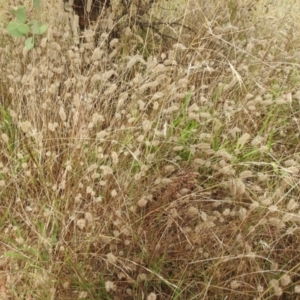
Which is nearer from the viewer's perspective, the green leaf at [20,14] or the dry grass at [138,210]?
the dry grass at [138,210]

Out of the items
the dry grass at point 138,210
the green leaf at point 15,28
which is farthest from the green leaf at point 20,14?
the dry grass at point 138,210

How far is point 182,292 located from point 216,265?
0.20 metres

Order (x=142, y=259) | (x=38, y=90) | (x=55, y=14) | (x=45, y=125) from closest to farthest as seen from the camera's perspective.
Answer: (x=142, y=259) → (x=45, y=125) → (x=38, y=90) → (x=55, y=14)

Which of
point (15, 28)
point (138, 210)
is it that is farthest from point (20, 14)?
point (138, 210)

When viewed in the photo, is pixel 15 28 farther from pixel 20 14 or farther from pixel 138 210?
pixel 138 210

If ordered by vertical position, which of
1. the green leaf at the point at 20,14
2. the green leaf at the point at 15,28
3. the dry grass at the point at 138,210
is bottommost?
the dry grass at the point at 138,210

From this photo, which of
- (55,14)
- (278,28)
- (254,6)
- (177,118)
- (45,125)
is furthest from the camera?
(254,6)

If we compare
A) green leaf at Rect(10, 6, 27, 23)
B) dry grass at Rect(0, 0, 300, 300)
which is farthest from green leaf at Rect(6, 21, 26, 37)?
dry grass at Rect(0, 0, 300, 300)

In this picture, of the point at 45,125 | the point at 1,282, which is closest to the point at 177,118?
the point at 45,125

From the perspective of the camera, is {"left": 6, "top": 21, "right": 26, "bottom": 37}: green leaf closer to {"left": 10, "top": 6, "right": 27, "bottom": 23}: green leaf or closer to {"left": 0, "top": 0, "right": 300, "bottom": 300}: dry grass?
{"left": 10, "top": 6, "right": 27, "bottom": 23}: green leaf

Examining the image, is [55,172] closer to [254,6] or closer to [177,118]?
[177,118]

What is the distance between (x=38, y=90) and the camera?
2.04 m

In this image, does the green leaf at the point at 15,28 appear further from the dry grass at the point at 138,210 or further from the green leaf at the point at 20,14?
the dry grass at the point at 138,210

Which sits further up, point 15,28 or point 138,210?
point 15,28
